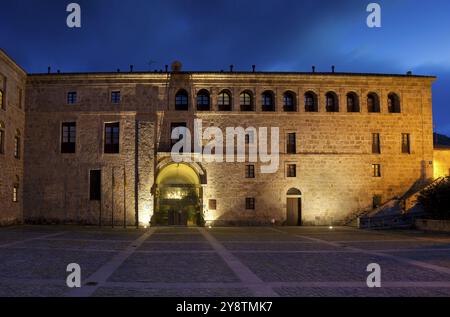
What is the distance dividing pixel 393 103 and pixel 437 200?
9921 mm

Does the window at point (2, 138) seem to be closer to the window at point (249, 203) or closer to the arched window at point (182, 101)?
the arched window at point (182, 101)

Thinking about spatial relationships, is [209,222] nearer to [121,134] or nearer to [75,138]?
[121,134]

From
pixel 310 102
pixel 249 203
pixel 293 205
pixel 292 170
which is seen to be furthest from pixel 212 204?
pixel 310 102

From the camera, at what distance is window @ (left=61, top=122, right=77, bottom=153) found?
3394 centimetres

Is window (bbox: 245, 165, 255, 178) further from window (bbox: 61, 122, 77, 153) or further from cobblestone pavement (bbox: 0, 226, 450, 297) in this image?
window (bbox: 61, 122, 77, 153)

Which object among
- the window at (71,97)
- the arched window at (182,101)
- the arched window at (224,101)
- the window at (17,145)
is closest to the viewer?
the window at (17,145)

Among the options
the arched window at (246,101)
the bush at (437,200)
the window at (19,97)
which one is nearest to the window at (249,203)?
the arched window at (246,101)

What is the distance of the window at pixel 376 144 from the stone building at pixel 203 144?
77 millimetres

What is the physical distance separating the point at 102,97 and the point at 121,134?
3.18m

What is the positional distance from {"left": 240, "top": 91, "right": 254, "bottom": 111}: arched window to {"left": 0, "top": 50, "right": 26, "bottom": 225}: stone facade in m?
16.3

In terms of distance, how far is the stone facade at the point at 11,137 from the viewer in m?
30.1

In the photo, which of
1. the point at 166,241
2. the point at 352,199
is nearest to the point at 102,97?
the point at 166,241

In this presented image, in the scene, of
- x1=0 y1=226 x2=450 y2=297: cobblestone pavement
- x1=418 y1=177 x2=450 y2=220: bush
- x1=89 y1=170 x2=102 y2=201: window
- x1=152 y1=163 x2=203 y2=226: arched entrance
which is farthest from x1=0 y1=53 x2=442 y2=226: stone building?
x1=0 y1=226 x2=450 y2=297: cobblestone pavement
